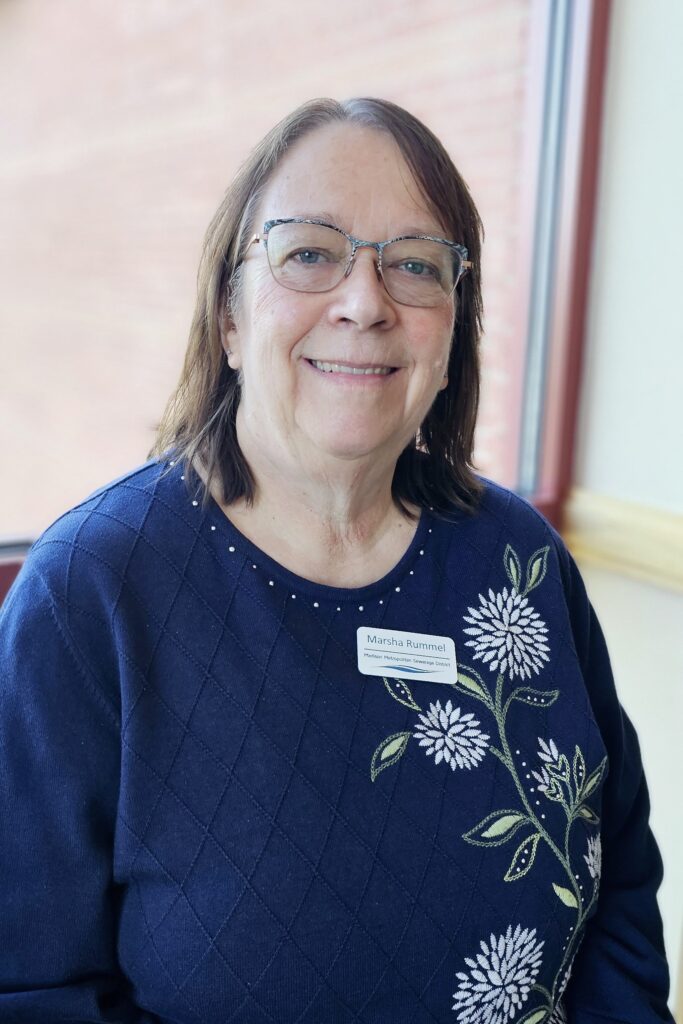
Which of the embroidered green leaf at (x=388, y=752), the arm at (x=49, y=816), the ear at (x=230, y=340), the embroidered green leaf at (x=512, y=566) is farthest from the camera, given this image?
the embroidered green leaf at (x=512, y=566)

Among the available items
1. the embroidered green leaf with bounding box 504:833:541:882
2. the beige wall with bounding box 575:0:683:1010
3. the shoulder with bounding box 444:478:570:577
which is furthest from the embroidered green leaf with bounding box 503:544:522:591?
the beige wall with bounding box 575:0:683:1010

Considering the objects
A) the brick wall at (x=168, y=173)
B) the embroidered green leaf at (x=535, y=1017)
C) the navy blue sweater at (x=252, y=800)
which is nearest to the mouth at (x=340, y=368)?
the navy blue sweater at (x=252, y=800)

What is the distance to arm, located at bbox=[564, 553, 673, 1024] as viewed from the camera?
128 cm

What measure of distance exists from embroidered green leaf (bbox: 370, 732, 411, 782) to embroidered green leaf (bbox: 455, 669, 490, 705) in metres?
0.10

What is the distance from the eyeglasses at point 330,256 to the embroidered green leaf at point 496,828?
0.62 m

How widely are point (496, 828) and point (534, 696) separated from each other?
0.18 metres

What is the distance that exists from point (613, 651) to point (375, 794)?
4.27 feet

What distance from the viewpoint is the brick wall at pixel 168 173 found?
2096mm

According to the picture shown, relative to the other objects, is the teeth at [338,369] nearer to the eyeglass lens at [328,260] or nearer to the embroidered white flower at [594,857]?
the eyeglass lens at [328,260]

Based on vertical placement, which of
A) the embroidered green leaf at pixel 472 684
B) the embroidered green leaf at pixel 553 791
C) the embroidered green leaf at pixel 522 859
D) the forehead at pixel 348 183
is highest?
the forehead at pixel 348 183

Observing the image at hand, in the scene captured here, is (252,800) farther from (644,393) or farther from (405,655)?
(644,393)

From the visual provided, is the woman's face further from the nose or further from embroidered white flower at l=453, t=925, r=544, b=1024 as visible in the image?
embroidered white flower at l=453, t=925, r=544, b=1024

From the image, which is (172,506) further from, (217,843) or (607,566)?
(607,566)

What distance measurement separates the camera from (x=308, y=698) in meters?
1.09
